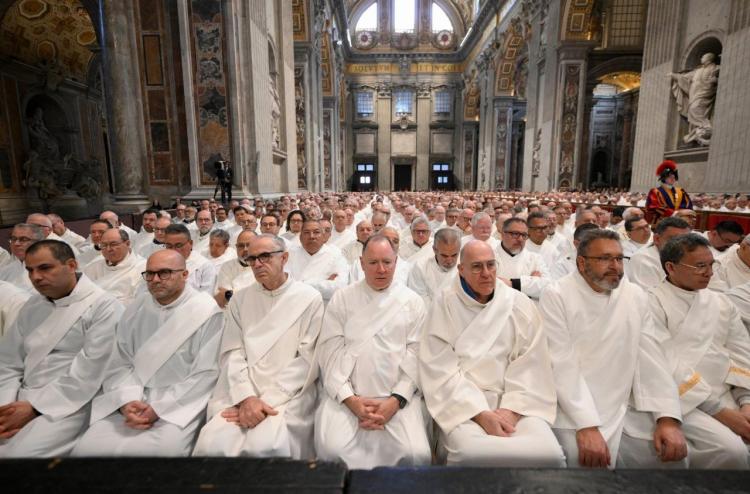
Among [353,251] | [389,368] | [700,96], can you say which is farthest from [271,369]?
[700,96]

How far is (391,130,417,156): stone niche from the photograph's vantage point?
1570 inches

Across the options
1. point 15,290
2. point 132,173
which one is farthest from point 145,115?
point 15,290

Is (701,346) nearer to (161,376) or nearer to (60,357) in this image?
(161,376)

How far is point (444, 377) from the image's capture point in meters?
2.44

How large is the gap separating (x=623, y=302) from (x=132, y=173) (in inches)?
446

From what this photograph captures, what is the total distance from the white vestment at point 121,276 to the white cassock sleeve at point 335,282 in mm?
1932

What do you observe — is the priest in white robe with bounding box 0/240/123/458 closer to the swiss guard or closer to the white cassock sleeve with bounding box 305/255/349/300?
the white cassock sleeve with bounding box 305/255/349/300

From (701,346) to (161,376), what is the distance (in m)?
3.50

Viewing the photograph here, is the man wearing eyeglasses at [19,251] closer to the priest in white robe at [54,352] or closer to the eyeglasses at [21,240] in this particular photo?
the eyeglasses at [21,240]

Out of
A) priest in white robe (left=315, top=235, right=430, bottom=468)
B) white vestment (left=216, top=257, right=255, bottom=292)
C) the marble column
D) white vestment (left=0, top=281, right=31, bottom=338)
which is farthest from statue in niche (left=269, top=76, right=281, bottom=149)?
priest in white robe (left=315, top=235, right=430, bottom=468)

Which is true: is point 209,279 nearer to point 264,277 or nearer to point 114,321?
Answer: point 114,321

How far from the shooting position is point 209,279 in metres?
4.51

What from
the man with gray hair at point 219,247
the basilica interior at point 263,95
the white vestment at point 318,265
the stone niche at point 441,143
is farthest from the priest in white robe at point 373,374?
the stone niche at point 441,143

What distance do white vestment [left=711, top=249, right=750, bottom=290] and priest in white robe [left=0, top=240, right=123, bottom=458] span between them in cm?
534
